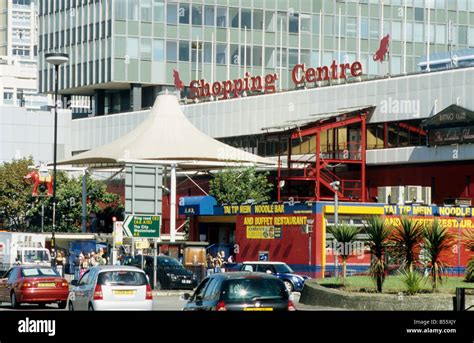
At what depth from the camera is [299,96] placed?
82312 mm

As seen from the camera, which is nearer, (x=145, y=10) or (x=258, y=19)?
(x=145, y=10)

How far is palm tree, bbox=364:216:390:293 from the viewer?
3281cm

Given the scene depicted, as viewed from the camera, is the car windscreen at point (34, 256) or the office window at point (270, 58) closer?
the car windscreen at point (34, 256)

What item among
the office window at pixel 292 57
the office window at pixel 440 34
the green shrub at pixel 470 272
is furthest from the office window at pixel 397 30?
the green shrub at pixel 470 272

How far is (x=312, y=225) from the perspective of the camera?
56.5 meters

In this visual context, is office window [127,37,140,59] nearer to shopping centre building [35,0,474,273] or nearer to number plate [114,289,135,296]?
shopping centre building [35,0,474,273]

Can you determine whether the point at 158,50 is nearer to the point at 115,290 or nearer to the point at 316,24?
the point at 316,24

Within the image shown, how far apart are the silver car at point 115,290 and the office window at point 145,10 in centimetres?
7590

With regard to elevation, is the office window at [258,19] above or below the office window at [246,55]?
above

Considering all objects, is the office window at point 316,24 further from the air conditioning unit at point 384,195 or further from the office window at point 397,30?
the air conditioning unit at point 384,195

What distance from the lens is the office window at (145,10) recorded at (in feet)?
337

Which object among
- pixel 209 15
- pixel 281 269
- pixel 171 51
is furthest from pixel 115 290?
pixel 209 15

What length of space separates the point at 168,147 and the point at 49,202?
2639 cm
